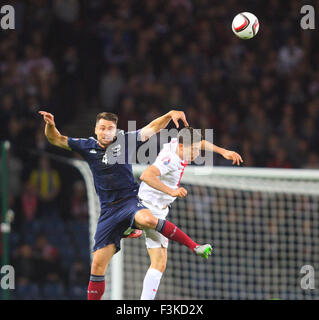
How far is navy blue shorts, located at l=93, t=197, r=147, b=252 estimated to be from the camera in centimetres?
604

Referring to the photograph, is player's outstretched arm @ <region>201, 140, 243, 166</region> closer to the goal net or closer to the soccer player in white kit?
the soccer player in white kit

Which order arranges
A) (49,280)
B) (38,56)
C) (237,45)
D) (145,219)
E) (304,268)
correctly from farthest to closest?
1. (237,45)
2. (38,56)
3. (49,280)
4. (304,268)
5. (145,219)

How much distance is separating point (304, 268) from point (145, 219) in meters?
5.38

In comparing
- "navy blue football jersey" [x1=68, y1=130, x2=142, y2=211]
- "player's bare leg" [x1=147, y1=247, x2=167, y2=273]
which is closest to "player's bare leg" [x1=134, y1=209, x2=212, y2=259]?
"navy blue football jersey" [x1=68, y1=130, x2=142, y2=211]

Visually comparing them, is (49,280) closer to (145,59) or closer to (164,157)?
(145,59)

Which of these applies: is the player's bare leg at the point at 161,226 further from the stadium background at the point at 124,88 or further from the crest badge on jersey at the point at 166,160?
the stadium background at the point at 124,88

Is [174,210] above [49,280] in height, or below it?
above

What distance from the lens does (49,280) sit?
38.1ft

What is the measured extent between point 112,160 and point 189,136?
29.1 inches

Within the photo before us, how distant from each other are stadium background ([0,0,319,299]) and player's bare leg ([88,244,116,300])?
17.1 feet

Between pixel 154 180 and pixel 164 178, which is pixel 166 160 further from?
pixel 154 180

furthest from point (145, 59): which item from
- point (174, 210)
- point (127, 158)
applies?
point (127, 158)

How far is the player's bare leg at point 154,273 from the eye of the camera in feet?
21.7

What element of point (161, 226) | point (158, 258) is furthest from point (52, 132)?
point (158, 258)
